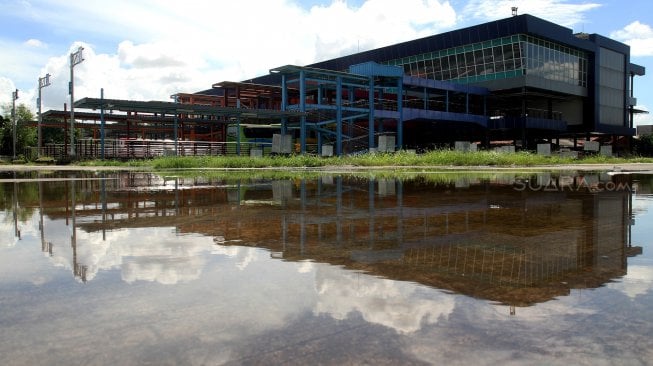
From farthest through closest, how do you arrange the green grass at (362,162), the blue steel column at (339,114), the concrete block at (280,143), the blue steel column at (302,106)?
the blue steel column at (339,114), the blue steel column at (302,106), the concrete block at (280,143), the green grass at (362,162)

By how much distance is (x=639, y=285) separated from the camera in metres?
4.47

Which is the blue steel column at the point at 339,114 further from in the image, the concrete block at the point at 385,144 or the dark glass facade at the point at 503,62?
the dark glass facade at the point at 503,62

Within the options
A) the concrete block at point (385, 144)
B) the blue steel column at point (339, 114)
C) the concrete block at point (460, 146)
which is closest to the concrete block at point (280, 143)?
the concrete block at point (385, 144)

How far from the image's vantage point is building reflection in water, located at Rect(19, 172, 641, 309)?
15.9 ft

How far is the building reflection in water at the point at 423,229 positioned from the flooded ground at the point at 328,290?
0.04 metres

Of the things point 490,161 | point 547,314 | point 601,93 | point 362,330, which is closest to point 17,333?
point 362,330

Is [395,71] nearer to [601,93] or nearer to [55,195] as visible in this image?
[601,93]

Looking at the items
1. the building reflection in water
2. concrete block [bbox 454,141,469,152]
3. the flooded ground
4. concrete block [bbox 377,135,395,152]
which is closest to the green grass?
concrete block [bbox 377,135,395,152]

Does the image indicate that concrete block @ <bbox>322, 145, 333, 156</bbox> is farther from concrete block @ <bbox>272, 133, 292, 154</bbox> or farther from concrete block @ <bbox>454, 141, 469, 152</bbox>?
concrete block @ <bbox>454, 141, 469, 152</bbox>

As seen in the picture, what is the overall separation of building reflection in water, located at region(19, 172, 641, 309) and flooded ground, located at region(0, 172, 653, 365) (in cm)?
4

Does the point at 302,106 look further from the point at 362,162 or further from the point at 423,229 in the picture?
the point at 423,229

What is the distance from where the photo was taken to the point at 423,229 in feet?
24.6

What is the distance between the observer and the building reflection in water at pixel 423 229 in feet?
15.9

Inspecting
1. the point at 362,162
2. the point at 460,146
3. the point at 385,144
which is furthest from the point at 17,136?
the point at 460,146
